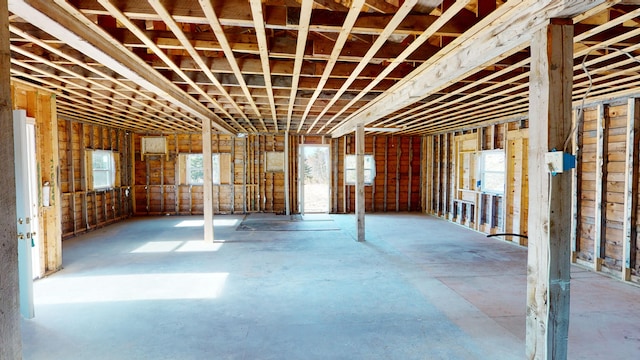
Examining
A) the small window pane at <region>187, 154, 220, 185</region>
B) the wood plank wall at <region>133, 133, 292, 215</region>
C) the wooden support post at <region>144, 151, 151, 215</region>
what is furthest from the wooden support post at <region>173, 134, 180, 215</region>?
the wooden support post at <region>144, 151, 151, 215</region>

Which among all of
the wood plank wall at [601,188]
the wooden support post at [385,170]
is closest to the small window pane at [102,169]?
the wooden support post at [385,170]

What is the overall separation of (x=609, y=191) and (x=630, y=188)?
352 millimetres

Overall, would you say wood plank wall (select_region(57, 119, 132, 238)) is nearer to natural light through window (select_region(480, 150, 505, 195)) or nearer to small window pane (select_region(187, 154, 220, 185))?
small window pane (select_region(187, 154, 220, 185))

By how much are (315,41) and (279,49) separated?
0.35 m

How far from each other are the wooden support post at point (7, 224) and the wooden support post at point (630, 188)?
6.25 meters

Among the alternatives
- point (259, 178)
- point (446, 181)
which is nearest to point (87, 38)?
point (259, 178)

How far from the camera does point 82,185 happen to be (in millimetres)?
7812

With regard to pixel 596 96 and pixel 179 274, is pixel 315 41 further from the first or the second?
pixel 596 96

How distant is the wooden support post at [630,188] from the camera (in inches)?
175

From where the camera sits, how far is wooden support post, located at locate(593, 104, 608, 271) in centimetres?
486

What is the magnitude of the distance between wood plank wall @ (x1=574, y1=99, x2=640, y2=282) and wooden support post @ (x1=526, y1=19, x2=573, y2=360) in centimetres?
385

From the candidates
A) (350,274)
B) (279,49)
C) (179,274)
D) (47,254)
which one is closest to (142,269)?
(179,274)

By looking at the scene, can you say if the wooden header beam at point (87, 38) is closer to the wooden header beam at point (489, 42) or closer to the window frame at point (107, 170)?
the wooden header beam at point (489, 42)

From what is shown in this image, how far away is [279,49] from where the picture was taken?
3.14 m
